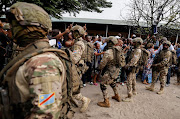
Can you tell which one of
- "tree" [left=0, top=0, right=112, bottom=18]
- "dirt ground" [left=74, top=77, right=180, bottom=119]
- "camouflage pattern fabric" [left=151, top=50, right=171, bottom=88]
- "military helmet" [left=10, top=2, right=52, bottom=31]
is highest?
"tree" [left=0, top=0, right=112, bottom=18]

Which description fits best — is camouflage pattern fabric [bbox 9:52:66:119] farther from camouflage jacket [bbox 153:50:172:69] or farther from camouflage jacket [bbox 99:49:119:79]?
camouflage jacket [bbox 153:50:172:69]

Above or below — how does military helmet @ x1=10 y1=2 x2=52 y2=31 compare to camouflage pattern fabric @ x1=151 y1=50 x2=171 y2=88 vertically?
above

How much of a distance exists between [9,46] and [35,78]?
3.34 metres

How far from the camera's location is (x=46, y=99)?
3.33ft

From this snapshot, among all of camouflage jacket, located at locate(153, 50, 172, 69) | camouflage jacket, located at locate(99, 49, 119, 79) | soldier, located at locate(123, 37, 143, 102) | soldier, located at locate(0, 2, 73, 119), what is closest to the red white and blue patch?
soldier, located at locate(0, 2, 73, 119)

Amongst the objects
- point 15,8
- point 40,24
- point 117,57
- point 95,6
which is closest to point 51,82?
point 40,24

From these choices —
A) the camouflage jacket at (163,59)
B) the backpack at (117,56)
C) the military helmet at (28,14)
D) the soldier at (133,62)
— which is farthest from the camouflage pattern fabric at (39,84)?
the camouflage jacket at (163,59)

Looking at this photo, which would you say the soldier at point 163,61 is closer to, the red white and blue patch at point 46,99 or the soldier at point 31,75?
the soldier at point 31,75

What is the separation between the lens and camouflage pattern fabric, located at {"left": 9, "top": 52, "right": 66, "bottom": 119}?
0.99 meters

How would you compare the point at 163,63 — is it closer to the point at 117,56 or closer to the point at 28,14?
the point at 117,56

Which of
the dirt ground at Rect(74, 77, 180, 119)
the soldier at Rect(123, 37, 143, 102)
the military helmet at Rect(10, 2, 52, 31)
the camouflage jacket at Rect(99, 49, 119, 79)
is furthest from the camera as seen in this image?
the soldier at Rect(123, 37, 143, 102)

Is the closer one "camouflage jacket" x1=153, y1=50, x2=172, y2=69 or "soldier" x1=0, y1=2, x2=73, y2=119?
"soldier" x1=0, y1=2, x2=73, y2=119

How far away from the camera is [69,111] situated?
163cm

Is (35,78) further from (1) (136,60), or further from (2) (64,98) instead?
(1) (136,60)
